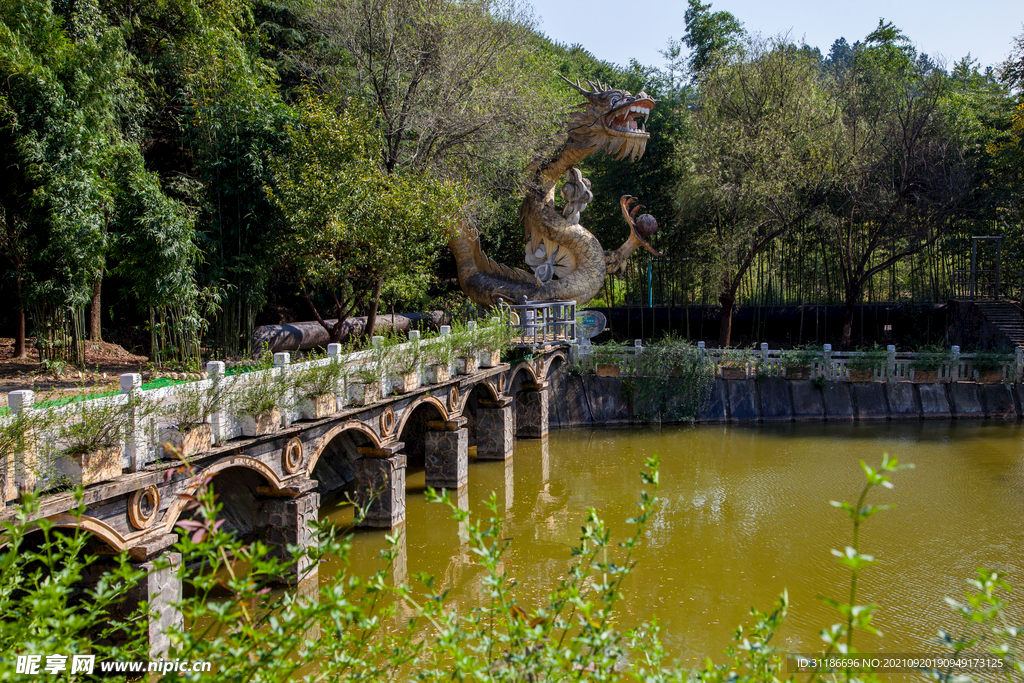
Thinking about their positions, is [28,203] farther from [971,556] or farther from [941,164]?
[941,164]

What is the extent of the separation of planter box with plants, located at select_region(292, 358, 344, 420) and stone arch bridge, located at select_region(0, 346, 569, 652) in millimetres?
130

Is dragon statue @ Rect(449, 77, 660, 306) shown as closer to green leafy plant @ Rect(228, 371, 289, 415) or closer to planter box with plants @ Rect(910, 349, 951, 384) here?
planter box with plants @ Rect(910, 349, 951, 384)

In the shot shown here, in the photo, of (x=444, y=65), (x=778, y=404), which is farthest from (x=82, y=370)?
(x=778, y=404)

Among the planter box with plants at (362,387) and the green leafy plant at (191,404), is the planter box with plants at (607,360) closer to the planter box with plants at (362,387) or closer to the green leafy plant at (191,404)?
the planter box with plants at (362,387)

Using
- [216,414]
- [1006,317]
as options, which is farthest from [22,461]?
[1006,317]

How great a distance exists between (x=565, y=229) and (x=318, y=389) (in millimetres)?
8162

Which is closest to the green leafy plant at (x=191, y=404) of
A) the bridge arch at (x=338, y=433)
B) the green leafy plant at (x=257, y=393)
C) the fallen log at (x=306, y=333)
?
the green leafy plant at (x=257, y=393)

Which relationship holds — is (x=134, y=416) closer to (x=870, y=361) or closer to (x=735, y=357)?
(x=735, y=357)

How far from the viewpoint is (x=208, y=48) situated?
44.2 ft

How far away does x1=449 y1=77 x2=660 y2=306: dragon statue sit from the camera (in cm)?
1413

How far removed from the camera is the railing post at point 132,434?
5.06m

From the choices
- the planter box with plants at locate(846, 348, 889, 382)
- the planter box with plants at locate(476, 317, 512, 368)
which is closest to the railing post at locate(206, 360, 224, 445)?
the planter box with plants at locate(476, 317, 512, 368)

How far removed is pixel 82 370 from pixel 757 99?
15.0 metres

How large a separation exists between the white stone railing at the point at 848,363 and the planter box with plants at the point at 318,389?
7903 millimetres
